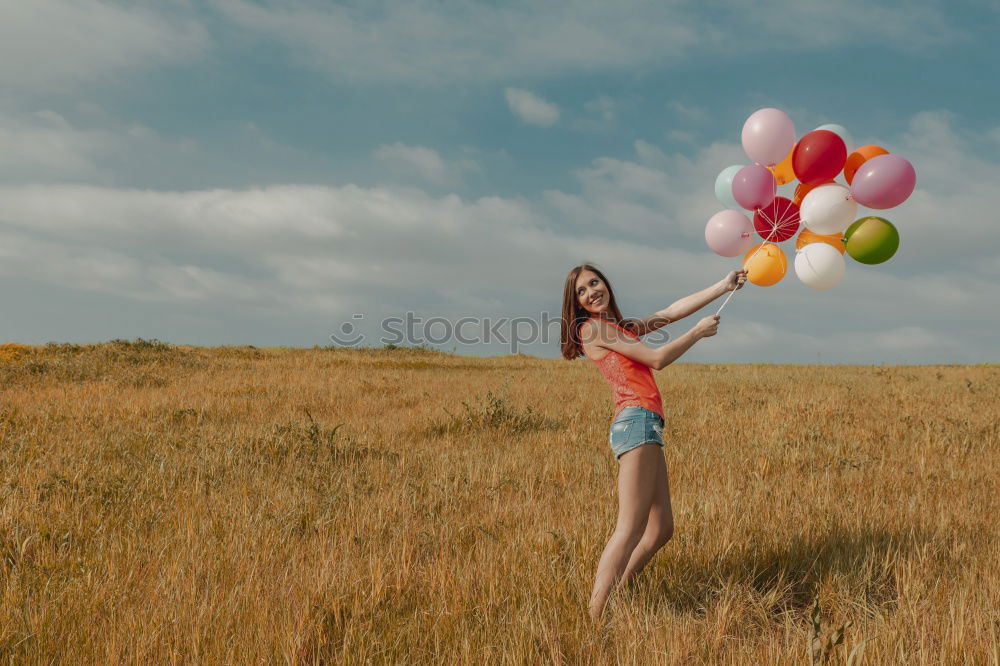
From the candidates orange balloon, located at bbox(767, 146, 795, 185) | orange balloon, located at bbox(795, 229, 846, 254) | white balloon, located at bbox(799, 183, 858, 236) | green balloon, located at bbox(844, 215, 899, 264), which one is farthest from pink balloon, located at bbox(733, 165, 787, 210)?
green balloon, located at bbox(844, 215, 899, 264)

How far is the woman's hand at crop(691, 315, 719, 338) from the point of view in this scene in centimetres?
350

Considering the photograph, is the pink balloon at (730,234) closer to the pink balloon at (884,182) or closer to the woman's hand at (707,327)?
the pink balloon at (884,182)

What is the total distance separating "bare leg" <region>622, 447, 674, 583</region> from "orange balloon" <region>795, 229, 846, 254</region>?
Result: 2646 millimetres

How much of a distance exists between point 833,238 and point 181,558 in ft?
18.2

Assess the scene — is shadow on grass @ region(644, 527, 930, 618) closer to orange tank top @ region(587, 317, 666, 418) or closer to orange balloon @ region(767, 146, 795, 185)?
orange tank top @ region(587, 317, 666, 418)

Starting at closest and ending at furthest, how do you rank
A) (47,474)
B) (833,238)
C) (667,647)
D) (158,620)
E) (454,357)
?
(667,647) → (158,620) → (833,238) → (47,474) → (454,357)

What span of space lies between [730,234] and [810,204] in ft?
2.14

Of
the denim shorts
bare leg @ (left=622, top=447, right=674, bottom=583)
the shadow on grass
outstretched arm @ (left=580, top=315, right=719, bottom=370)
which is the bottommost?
the shadow on grass

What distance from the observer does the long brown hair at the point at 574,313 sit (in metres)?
3.86

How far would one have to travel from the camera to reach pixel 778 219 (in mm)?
5047

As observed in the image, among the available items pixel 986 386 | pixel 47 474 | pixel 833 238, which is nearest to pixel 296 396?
pixel 47 474

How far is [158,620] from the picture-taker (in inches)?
133

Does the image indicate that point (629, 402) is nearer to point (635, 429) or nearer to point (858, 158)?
point (635, 429)

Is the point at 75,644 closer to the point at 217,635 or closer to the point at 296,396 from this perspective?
the point at 217,635
